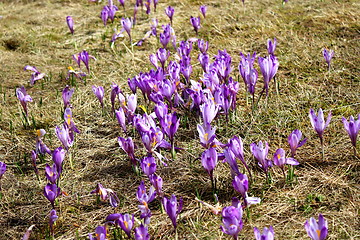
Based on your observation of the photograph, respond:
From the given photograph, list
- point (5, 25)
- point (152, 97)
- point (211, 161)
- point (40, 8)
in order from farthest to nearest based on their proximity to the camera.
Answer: point (40, 8)
point (5, 25)
point (152, 97)
point (211, 161)

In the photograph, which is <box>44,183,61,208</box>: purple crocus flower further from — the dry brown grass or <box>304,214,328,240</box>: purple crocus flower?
<box>304,214,328,240</box>: purple crocus flower

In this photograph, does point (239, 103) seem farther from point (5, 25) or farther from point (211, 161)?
point (5, 25)

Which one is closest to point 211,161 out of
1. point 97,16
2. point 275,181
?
point 275,181

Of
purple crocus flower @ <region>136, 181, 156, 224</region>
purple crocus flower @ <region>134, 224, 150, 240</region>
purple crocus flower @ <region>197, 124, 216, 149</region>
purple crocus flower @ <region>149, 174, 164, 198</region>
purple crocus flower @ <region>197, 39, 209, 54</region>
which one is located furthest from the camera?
purple crocus flower @ <region>197, 39, 209, 54</region>

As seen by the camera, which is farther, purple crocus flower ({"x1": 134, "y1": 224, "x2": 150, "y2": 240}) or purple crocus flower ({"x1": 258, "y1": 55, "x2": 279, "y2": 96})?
purple crocus flower ({"x1": 258, "y1": 55, "x2": 279, "y2": 96})

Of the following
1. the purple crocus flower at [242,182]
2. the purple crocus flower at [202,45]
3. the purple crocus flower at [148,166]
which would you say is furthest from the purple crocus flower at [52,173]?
the purple crocus flower at [202,45]

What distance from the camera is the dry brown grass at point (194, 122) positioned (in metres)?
2.26

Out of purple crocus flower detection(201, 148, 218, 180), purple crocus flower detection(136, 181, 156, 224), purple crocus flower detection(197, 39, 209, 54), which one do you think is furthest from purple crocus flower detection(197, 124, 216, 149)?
purple crocus flower detection(197, 39, 209, 54)

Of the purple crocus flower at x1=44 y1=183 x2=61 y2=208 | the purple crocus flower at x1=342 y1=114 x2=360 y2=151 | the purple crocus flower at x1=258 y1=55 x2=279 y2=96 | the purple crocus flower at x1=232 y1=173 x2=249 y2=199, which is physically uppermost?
the purple crocus flower at x1=258 y1=55 x2=279 y2=96

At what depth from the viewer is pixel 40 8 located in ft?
20.0

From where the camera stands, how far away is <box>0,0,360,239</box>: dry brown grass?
7.43 feet

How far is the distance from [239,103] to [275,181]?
106cm

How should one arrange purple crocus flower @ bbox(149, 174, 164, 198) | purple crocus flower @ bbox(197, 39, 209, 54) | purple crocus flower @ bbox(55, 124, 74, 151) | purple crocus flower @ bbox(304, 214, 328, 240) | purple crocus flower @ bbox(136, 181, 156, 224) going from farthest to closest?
purple crocus flower @ bbox(197, 39, 209, 54)
purple crocus flower @ bbox(55, 124, 74, 151)
purple crocus flower @ bbox(149, 174, 164, 198)
purple crocus flower @ bbox(136, 181, 156, 224)
purple crocus flower @ bbox(304, 214, 328, 240)

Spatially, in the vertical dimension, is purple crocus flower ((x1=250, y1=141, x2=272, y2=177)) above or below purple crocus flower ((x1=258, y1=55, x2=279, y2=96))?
below
